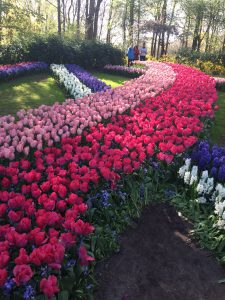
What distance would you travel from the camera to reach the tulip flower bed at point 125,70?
73.2ft

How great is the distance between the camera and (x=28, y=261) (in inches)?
130

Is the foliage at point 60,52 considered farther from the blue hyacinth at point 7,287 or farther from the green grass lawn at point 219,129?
the blue hyacinth at point 7,287

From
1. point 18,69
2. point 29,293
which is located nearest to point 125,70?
point 18,69

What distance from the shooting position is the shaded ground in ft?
14.0

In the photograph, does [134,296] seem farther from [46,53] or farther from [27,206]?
[46,53]

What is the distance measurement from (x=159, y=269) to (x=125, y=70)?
19766 mm

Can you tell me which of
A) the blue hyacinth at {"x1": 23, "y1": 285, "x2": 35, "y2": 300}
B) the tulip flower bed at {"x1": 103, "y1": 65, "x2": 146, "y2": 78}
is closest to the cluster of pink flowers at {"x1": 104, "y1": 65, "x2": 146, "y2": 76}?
the tulip flower bed at {"x1": 103, "y1": 65, "x2": 146, "y2": 78}

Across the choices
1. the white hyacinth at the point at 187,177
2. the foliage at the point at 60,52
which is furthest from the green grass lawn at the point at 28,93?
the white hyacinth at the point at 187,177

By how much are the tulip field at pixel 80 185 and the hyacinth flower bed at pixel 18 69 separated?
31.3ft

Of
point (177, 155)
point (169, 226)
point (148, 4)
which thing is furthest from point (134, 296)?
point (148, 4)

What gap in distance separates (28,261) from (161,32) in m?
45.2

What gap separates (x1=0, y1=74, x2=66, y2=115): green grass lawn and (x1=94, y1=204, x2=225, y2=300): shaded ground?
8.35 m

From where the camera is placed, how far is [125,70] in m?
23.1

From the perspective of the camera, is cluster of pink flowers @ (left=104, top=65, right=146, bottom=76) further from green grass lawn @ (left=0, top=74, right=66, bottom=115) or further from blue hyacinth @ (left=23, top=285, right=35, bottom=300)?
blue hyacinth @ (left=23, top=285, right=35, bottom=300)
